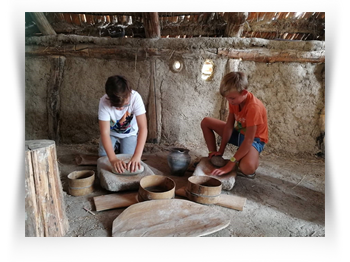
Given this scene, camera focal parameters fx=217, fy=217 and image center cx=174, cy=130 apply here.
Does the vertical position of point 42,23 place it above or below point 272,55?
above

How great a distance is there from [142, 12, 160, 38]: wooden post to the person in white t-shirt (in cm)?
131

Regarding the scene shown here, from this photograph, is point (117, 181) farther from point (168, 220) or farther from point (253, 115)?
point (253, 115)

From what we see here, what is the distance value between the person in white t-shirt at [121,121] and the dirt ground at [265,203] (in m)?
0.39

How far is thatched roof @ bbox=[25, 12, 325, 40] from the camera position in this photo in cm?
335

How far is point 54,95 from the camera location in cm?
373

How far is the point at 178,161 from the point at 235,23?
2258mm

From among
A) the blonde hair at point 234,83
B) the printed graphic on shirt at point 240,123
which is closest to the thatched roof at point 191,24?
the blonde hair at point 234,83

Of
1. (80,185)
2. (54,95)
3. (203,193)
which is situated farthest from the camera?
(54,95)

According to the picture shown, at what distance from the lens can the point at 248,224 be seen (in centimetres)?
181

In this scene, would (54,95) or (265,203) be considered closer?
(265,203)

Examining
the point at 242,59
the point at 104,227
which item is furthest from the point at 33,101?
the point at 242,59

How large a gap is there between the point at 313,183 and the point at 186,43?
2711 millimetres

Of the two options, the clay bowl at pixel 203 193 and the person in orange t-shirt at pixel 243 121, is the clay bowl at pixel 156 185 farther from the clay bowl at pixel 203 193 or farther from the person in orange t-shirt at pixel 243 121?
the person in orange t-shirt at pixel 243 121

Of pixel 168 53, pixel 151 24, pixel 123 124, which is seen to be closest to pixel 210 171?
pixel 123 124
